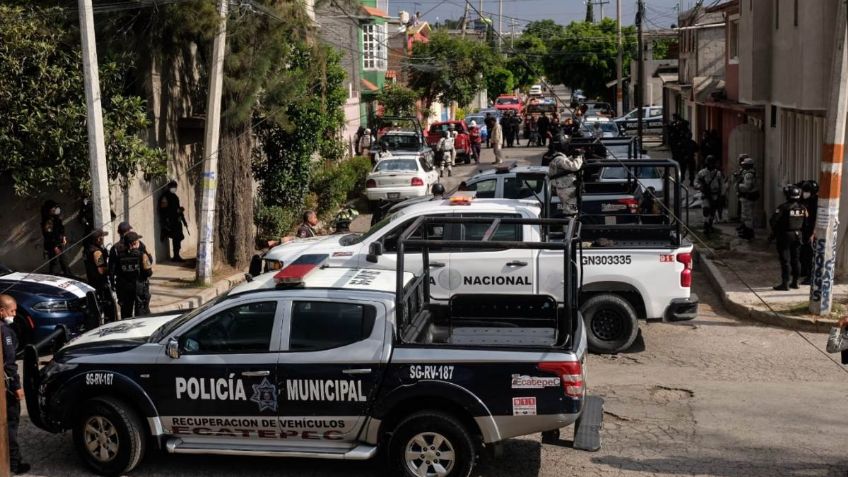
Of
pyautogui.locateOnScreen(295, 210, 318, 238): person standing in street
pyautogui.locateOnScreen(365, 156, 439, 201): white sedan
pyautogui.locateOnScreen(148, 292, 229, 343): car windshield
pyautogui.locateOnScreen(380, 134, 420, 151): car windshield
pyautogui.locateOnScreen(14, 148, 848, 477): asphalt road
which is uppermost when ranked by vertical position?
pyautogui.locateOnScreen(380, 134, 420, 151): car windshield

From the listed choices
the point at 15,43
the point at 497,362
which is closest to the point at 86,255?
the point at 15,43

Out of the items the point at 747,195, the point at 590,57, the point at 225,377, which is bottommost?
the point at 225,377

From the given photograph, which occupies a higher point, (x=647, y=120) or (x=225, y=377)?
(x=647, y=120)

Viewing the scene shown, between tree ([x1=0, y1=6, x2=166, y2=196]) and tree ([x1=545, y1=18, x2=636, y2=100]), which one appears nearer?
tree ([x1=0, y1=6, x2=166, y2=196])

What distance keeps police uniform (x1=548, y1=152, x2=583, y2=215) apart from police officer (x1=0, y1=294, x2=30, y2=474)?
8899 millimetres

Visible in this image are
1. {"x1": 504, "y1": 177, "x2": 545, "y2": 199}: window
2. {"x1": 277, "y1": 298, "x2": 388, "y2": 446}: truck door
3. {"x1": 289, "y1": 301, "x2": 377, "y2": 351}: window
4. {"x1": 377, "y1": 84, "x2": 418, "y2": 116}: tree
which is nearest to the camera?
{"x1": 277, "y1": 298, "x2": 388, "y2": 446}: truck door

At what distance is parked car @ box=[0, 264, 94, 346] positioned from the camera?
13289mm

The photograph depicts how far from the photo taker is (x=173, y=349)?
854cm

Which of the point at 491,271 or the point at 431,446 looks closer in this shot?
the point at 431,446

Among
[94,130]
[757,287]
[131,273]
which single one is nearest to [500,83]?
[757,287]

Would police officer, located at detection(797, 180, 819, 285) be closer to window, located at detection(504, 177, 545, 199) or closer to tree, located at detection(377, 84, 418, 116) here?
window, located at detection(504, 177, 545, 199)

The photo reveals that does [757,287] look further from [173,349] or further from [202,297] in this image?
[173,349]

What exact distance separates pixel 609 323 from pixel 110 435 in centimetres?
654

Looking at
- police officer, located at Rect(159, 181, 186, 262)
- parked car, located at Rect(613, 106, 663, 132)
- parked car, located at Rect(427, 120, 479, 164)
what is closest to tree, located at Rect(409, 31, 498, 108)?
parked car, located at Rect(613, 106, 663, 132)
